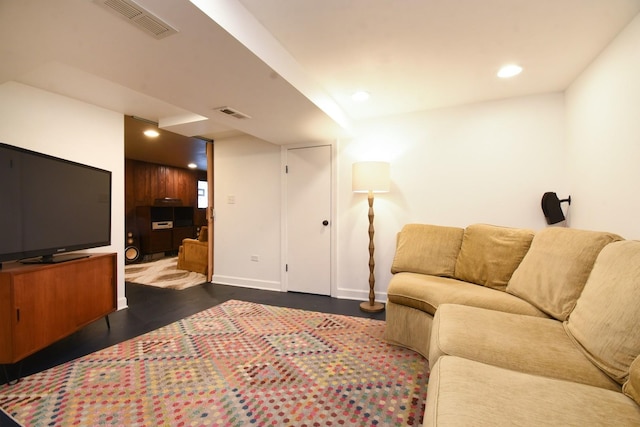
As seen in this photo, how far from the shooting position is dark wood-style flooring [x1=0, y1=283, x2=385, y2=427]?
6.95 ft

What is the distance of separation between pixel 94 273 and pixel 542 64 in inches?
162

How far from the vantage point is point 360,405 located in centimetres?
155

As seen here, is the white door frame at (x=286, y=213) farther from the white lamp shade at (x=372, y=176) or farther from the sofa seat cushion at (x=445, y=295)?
the sofa seat cushion at (x=445, y=295)

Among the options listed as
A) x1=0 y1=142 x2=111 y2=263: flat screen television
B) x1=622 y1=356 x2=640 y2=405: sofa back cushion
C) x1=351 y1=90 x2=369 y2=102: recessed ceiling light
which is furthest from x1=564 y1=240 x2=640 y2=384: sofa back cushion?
x1=0 y1=142 x2=111 y2=263: flat screen television

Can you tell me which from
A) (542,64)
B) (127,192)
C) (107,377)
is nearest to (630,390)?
(542,64)

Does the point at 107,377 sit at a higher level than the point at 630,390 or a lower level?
lower

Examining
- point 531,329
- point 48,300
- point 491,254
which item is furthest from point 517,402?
Result: point 48,300

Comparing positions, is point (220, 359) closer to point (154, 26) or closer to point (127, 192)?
point (154, 26)

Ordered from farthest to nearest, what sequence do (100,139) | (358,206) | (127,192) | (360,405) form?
(127,192), (358,206), (100,139), (360,405)

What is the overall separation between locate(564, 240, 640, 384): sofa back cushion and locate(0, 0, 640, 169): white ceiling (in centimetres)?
143

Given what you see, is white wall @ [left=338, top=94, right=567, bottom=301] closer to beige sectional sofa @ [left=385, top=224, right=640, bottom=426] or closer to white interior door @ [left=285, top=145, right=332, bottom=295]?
white interior door @ [left=285, top=145, right=332, bottom=295]

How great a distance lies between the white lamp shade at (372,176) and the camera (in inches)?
119

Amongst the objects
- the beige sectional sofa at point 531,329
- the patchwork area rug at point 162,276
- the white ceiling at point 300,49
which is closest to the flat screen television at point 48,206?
the white ceiling at point 300,49

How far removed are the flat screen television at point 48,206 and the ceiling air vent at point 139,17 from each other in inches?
52.6
